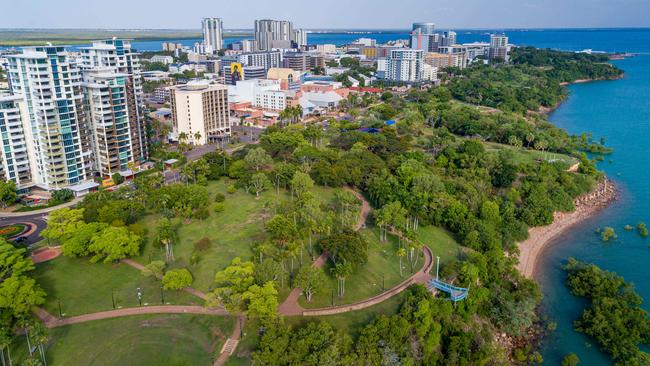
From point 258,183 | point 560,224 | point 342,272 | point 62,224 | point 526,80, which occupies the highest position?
point 526,80

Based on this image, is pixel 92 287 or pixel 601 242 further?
pixel 601 242

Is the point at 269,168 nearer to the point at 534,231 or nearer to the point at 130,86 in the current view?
the point at 130,86

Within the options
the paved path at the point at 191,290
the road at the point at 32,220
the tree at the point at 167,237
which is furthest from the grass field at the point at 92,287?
the road at the point at 32,220

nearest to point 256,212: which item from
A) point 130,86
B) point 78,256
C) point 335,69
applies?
point 78,256

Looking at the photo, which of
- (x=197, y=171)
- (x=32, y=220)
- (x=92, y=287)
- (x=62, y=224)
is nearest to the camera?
(x=92, y=287)

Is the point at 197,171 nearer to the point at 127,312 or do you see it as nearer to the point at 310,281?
the point at 127,312

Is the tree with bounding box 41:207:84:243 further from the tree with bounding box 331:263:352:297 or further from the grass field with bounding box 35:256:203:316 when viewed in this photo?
the tree with bounding box 331:263:352:297

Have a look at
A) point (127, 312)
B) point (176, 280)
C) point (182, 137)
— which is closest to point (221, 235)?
point (176, 280)
